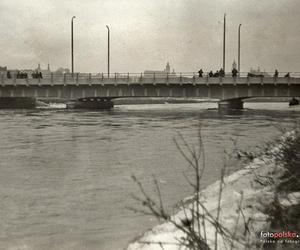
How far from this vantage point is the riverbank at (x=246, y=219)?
19.6 feet

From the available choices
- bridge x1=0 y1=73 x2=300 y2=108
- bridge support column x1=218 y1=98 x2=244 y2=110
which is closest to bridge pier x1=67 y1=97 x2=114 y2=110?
bridge x1=0 y1=73 x2=300 y2=108

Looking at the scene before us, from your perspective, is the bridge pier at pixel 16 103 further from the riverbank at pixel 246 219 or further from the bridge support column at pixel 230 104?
the riverbank at pixel 246 219

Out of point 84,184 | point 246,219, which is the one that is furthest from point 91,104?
point 246,219

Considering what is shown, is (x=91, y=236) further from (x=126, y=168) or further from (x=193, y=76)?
(x=193, y=76)

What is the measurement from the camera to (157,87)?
63562mm

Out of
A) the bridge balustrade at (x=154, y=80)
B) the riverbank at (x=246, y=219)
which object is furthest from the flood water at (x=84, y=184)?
the bridge balustrade at (x=154, y=80)

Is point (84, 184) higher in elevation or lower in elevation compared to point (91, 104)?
lower

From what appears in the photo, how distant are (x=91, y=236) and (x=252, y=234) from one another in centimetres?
332

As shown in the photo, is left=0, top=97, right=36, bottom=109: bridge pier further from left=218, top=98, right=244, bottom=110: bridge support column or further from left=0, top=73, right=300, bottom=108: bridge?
left=218, top=98, right=244, bottom=110: bridge support column

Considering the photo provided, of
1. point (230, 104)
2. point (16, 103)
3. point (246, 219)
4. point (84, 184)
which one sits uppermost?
point (246, 219)

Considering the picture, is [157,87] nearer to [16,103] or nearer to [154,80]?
[154,80]

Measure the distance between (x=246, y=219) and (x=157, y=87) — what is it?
5643cm

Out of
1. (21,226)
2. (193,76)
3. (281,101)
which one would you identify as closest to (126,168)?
(21,226)

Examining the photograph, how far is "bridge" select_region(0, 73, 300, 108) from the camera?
200 feet
